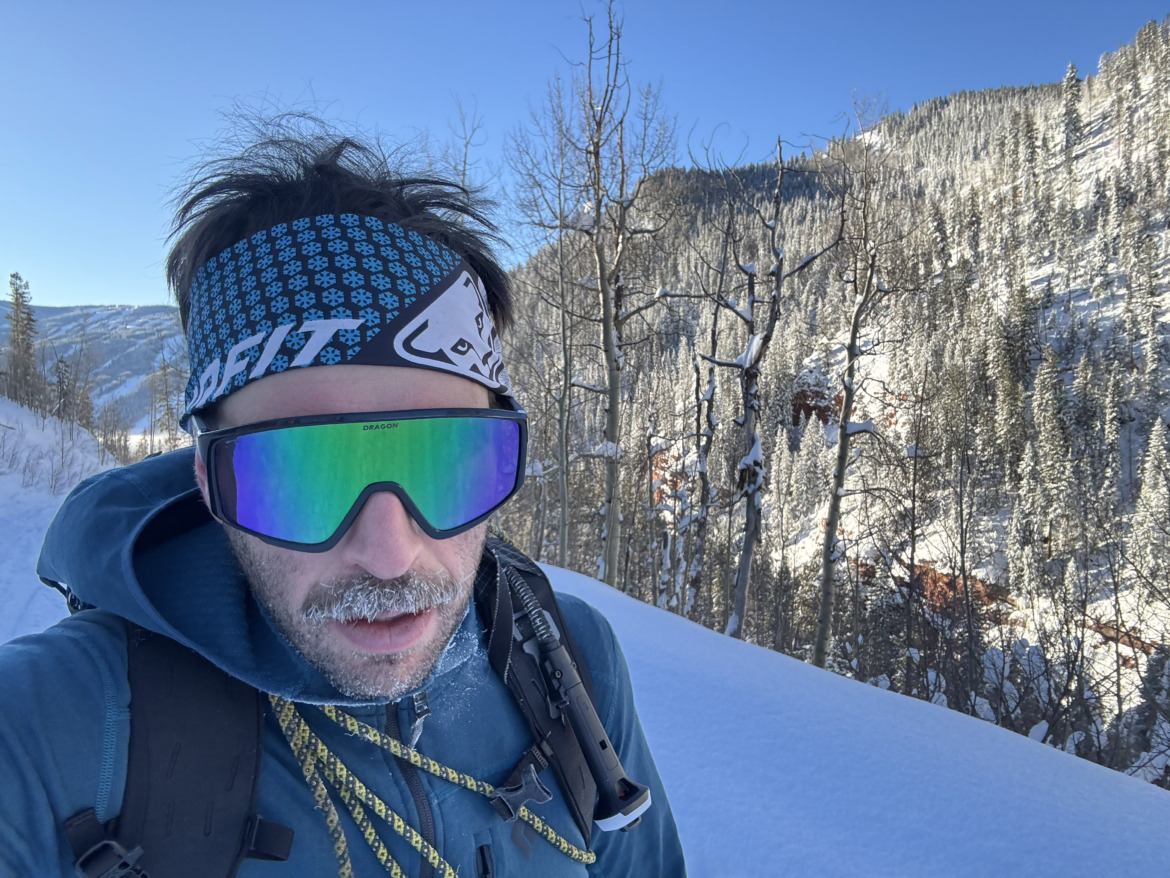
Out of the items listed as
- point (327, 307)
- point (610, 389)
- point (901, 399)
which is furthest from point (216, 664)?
point (610, 389)

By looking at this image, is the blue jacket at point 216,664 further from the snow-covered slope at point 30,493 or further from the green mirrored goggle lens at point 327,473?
the snow-covered slope at point 30,493

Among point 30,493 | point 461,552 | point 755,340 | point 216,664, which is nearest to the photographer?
point 216,664

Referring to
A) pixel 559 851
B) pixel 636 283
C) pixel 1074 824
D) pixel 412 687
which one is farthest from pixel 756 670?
pixel 636 283

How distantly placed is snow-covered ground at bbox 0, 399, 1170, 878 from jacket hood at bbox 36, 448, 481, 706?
1670mm

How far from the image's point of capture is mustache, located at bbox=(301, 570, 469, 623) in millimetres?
870

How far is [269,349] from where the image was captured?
92 centimetres

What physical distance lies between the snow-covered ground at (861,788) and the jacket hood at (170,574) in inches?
65.7

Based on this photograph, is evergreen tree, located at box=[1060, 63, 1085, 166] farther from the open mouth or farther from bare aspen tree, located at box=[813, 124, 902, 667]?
the open mouth

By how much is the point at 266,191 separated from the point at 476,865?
1.24m

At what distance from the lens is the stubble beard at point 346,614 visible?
0.87 meters

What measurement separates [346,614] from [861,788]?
7.50 feet

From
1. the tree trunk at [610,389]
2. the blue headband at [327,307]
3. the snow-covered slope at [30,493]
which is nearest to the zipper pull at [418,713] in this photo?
the blue headband at [327,307]

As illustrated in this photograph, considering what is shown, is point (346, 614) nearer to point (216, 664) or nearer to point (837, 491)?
point (216, 664)

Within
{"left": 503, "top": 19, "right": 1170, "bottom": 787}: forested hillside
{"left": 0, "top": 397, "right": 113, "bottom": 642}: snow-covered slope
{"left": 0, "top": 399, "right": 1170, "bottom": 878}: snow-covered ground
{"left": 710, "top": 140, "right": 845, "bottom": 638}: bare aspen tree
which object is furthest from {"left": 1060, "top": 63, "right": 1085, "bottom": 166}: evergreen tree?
{"left": 0, "top": 397, "right": 113, "bottom": 642}: snow-covered slope
